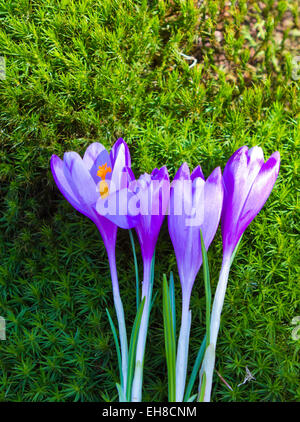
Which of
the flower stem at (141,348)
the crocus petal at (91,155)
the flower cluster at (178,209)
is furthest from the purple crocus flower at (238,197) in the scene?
the crocus petal at (91,155)

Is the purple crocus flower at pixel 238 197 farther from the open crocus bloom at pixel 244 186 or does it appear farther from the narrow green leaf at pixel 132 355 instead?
the narrow green leaf at pixel 132 355

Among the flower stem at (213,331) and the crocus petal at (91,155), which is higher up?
the crocus petal at (91,155)

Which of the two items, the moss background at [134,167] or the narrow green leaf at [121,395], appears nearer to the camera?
the narrow green leaf at [121,395]

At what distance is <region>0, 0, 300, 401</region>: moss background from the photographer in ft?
4.80

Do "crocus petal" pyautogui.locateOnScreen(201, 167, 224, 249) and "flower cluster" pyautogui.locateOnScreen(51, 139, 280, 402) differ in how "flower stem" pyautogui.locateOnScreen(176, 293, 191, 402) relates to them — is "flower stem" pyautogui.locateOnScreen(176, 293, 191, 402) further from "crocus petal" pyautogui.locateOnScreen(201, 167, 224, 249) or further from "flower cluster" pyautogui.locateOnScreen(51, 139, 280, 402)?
"crocus petal" pyautogui.locateOnScreen(201, 167, 224, 249)

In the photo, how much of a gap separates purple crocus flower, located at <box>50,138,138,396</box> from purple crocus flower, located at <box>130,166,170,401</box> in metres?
0.04

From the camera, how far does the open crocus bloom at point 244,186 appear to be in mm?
1255

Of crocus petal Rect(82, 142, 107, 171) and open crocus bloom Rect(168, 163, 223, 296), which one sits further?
crocus petal Rect(82, 142, 107, 171)

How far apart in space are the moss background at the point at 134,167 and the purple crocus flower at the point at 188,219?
0.71 ft

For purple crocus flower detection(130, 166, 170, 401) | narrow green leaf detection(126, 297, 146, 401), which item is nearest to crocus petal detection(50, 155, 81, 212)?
purple crocus flower detection(130, 166, 170, 401)

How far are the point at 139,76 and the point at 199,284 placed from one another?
0.79m

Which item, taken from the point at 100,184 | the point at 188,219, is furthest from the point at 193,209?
the point at 100,184
